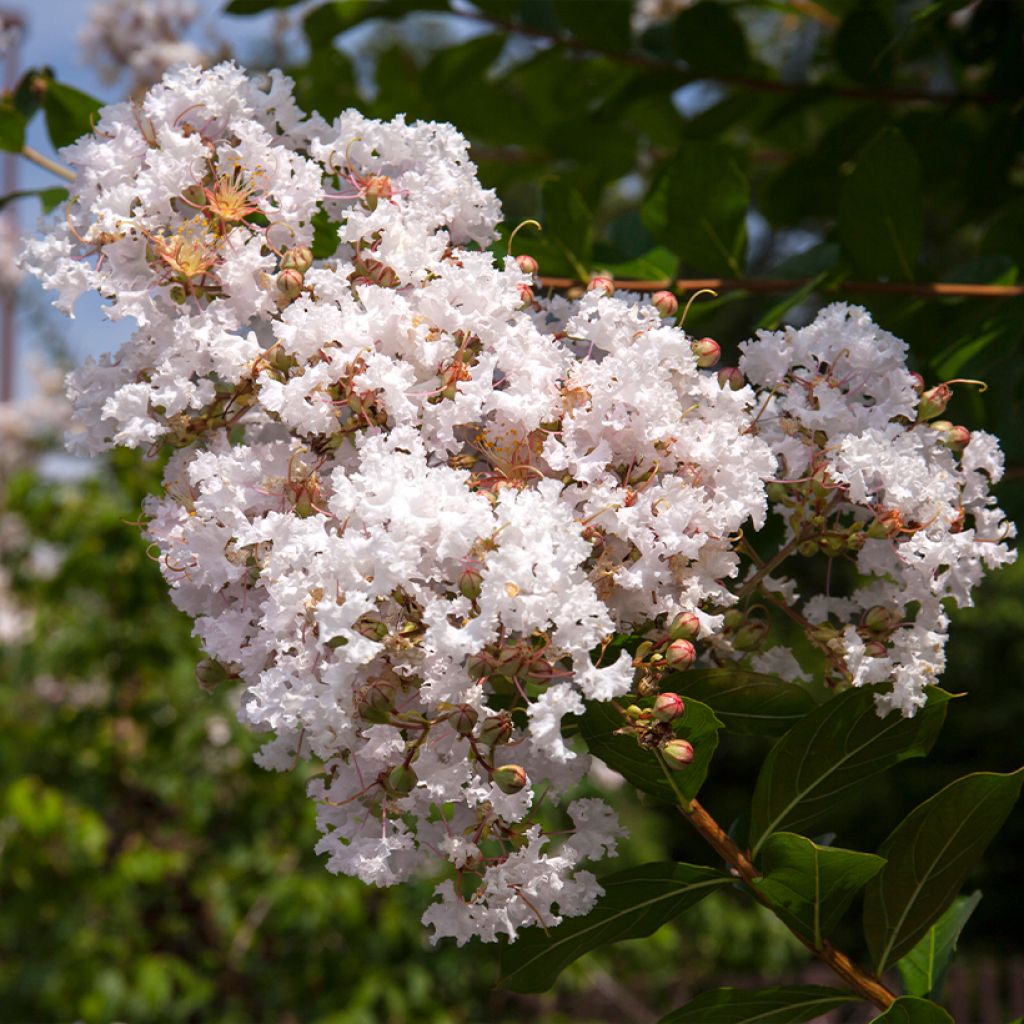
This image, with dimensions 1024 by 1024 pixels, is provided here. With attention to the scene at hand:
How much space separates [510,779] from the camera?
738 millimetres

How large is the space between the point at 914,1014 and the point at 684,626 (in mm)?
299

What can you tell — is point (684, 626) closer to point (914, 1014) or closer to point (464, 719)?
point (464, 719)

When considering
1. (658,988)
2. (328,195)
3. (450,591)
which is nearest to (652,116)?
(328,195)

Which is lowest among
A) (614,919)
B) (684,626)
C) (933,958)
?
(933,958)

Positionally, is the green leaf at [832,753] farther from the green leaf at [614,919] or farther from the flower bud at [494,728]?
the flower bud at [494,728]

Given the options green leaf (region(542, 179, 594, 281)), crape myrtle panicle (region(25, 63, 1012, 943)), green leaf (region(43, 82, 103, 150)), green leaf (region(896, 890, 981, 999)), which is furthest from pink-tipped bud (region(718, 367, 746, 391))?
green leaf (region(43, 82, 103, 150))

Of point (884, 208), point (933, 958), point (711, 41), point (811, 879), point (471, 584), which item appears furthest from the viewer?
point (711, 41)

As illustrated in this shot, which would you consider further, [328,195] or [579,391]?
[328,195]

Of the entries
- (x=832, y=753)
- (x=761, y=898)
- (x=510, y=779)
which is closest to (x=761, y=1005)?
(x=761, y=898)

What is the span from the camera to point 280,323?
80cm

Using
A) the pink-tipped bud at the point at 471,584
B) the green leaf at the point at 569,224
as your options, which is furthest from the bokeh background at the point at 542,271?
the pink-tipped bud at the point at 471,584

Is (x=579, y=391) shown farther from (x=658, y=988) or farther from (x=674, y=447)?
(x=658, y=988)

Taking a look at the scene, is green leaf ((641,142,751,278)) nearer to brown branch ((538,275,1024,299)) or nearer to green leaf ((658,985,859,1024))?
brown branch ((538,275,1024,299))

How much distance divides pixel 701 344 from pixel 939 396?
0.60ft
